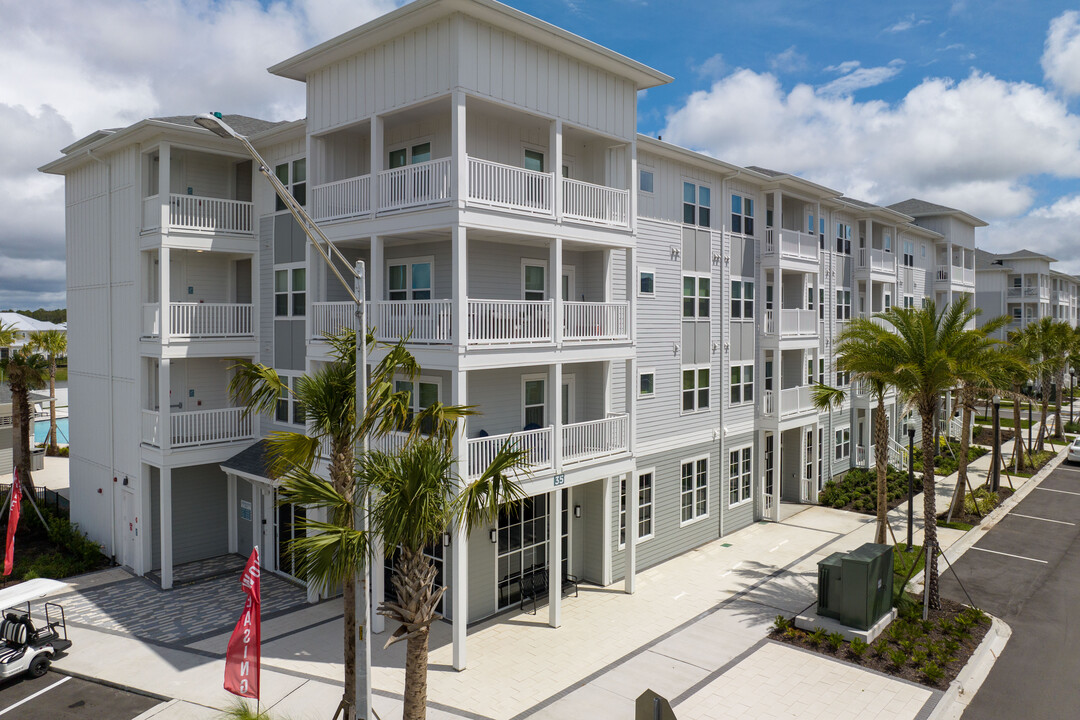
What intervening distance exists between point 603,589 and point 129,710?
1049 centimetres

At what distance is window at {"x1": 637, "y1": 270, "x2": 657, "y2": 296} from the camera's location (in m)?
19.7

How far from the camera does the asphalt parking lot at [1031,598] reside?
41.0 ft

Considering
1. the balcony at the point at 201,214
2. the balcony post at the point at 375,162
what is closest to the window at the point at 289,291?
the balcony at the point at 201,214

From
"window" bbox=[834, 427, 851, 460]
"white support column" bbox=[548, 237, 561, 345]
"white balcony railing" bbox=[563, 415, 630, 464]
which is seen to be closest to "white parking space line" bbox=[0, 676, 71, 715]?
"white balcony railing" bbox=[563, 415, 630, 464]

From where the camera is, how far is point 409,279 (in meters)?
16.9

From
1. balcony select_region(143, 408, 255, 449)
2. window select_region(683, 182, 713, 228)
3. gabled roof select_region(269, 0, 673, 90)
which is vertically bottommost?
balcony select_region(143, 408, 255, 449)

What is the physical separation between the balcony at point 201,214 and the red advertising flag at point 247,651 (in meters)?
11.9

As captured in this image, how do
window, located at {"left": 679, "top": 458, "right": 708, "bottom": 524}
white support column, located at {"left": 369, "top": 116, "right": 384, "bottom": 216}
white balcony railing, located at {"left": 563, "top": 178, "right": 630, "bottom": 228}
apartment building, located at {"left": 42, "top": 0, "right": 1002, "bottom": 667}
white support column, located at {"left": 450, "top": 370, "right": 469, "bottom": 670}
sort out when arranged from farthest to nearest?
window, located at {"left": 679, "top": 458, "right": 708, "bottom": 524}, white balcony railing, located at {"left": 563, "top": 178, "right": 630, "bottom": 228}, white support column, located at {"left": 369, "top": 116, "right": 384, "bottom": 216}, apartment building, located at {"left": 42, "top": 0, "right": 1002, "bottom": 667}, white support column, located at {"left": 450, "top": 370, "right": 469, "bottom": 670}

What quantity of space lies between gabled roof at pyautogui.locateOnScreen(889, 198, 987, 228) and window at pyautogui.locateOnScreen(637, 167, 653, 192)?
2673cm

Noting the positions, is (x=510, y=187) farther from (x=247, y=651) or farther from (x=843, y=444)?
(x=843, y=444)

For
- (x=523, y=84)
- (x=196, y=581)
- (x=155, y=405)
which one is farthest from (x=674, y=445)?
(x=155, y=405)

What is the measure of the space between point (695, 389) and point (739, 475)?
13.1 ft

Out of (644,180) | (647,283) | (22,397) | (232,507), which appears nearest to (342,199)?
(644,180)

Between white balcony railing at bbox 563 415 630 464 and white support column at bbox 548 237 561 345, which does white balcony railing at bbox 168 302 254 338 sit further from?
white balcony railing at bbox 563 415 630 464
